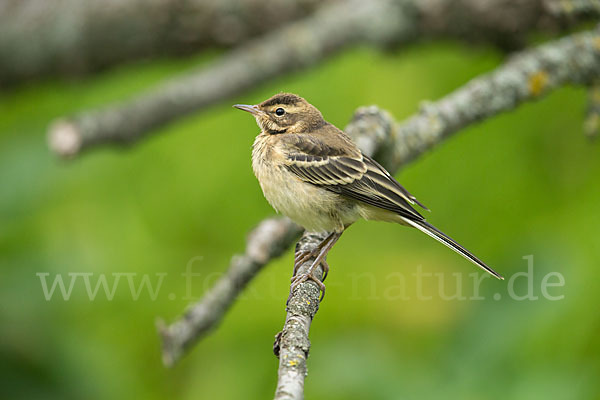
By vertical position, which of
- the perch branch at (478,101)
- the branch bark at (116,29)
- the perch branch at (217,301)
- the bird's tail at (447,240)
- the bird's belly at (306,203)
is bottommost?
the perch branch at (217,301)

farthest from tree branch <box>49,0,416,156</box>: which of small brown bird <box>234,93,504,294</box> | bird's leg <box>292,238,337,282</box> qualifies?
bird's leg <box>292,238,337,282</box>

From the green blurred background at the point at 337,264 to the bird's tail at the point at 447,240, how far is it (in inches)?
8.8

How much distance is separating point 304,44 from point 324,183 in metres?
1.96

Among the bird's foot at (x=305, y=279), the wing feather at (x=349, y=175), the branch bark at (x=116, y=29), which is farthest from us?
the branch bark at (x=116, y=29)

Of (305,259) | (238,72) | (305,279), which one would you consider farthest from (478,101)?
(238,72)

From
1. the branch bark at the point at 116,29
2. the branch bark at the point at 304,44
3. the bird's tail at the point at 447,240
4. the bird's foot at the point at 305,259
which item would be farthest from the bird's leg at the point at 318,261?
the branch bark at the point at 116,29

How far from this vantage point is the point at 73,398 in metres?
4.18

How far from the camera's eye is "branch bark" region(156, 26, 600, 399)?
3.41m

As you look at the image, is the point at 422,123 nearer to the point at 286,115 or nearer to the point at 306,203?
the point at 306,203

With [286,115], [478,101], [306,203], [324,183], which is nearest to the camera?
[306,203]

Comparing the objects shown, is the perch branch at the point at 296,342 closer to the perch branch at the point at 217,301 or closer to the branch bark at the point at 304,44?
the perch branch at the point at 217,301

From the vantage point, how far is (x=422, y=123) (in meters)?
4.26

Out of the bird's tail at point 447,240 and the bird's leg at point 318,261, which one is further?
the bird's tail at point 447,240

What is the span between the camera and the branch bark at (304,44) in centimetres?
501
